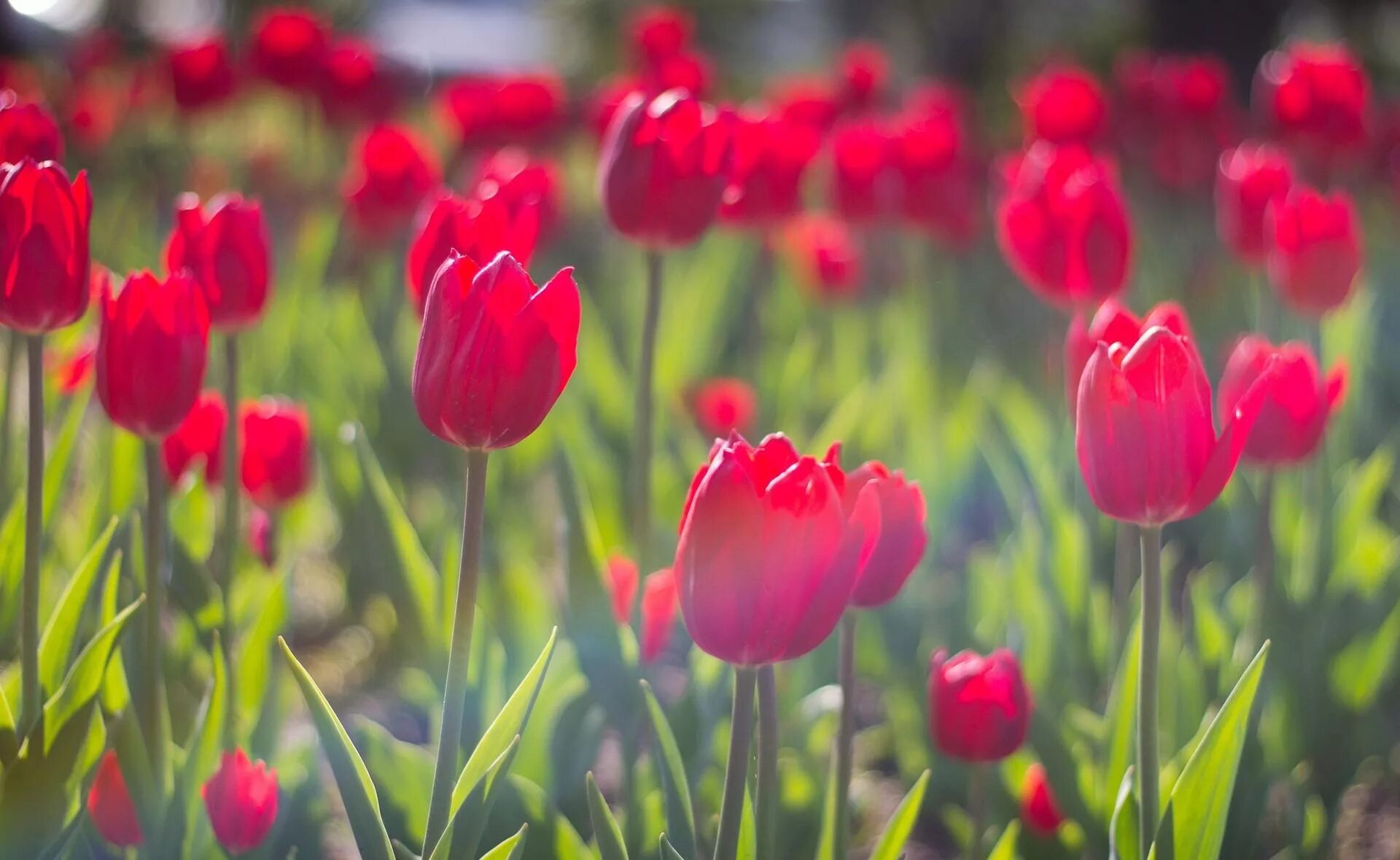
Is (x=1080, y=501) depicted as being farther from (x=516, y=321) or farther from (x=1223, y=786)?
(x=516, y=321)

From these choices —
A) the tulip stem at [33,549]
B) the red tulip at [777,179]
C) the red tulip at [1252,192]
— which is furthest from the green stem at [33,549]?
the red tulip at [1252,192]

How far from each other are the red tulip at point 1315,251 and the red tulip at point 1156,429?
101 cm

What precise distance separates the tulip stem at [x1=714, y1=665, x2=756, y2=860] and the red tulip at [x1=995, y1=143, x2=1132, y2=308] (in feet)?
3.50

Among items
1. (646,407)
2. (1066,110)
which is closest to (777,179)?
(1066,110)

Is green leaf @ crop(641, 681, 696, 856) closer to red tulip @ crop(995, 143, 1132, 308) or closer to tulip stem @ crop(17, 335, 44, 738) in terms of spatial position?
tulip stem @ crop(17, 335, 44, 738)

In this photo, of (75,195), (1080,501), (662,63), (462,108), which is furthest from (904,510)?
(462,108)

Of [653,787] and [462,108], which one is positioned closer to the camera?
[653,787]

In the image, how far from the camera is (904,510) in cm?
111

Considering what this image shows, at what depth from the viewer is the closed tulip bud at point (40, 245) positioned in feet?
3.64

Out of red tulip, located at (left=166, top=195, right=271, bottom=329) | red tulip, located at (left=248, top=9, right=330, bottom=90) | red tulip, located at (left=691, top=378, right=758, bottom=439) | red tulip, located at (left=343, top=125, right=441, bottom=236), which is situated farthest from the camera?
red tulip, located at (left=248, top=9, right=330, bottom=90)

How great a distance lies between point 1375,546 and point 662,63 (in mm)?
1958

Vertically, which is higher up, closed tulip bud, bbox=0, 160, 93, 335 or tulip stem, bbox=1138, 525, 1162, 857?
closed tulip bud, bbox=0, 160, 93, 335

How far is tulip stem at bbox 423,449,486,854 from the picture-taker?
0.99m

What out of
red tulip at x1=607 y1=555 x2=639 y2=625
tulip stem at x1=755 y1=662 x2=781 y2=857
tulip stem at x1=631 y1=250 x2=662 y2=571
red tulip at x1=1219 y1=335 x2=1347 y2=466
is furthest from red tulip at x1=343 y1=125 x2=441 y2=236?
tulip stem at x1=755 y1=662 x2=781 y2=857
